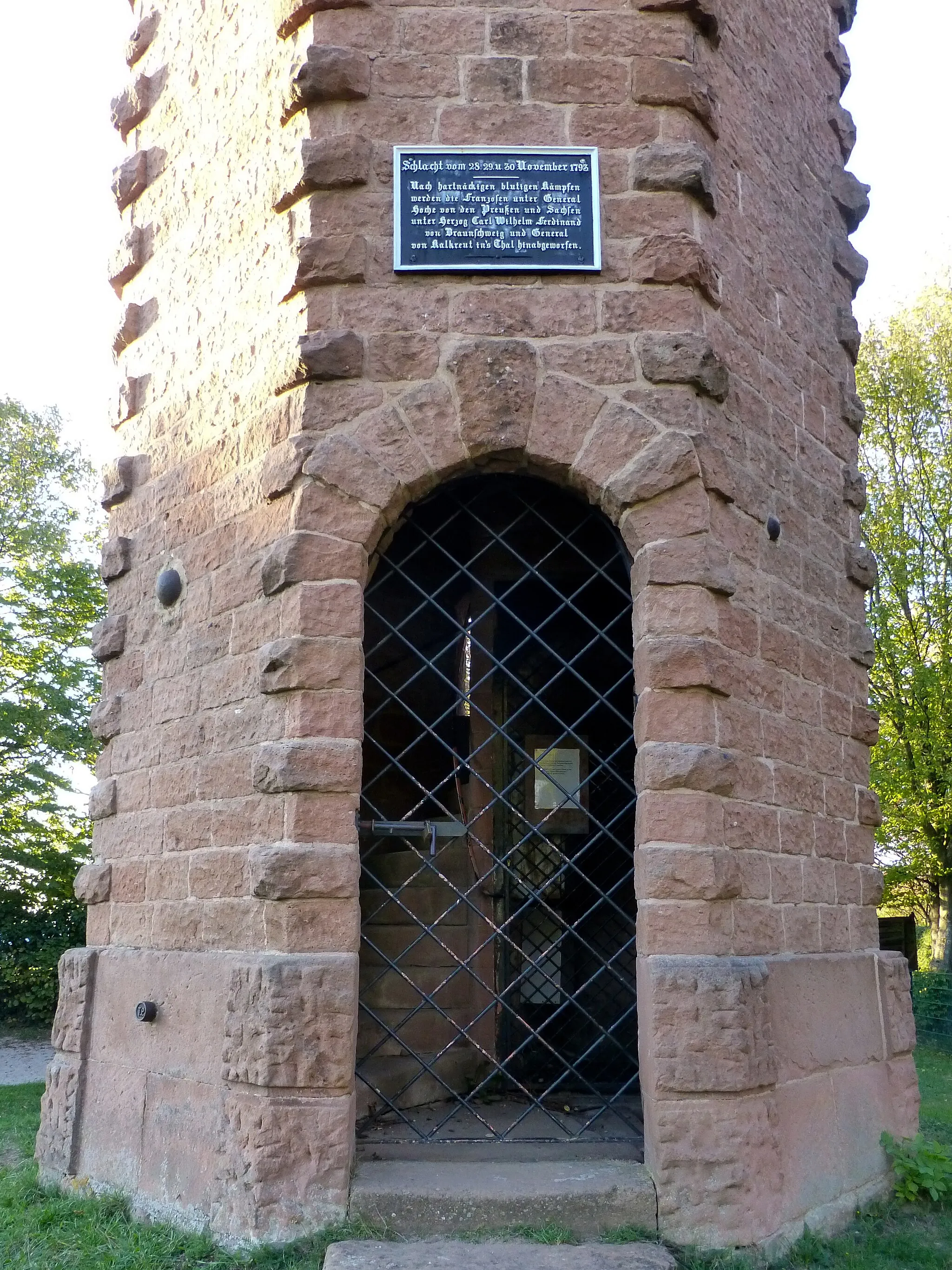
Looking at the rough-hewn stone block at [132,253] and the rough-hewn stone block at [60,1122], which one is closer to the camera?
the rough-hewn stone block at [60,1122]

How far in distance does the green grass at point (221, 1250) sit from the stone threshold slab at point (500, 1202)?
0.04 metres

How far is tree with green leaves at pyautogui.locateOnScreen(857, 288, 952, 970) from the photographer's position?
16406 mm

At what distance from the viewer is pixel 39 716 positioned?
15.2 meters

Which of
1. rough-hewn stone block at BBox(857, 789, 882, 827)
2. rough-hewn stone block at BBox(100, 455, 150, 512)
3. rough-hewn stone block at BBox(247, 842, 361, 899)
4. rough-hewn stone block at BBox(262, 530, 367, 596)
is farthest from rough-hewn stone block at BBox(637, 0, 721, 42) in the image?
rough-hewn stone block at BBox(247, 842, 361, 899)

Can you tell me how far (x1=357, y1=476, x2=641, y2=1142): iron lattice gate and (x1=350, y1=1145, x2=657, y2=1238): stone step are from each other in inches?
46.6

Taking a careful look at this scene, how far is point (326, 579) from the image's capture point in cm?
433

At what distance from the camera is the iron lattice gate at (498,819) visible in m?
5.50

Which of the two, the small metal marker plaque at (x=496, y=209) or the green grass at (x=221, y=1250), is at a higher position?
the small metal marker plaque at (x=496, y=209)

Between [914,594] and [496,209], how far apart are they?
14.3 m

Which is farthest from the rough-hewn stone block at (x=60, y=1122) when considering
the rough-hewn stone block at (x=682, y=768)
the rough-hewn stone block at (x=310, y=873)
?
the rough-hewn stone block at (x=682, y=768)

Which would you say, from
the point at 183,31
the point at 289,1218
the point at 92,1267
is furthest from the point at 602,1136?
the point at 183,31

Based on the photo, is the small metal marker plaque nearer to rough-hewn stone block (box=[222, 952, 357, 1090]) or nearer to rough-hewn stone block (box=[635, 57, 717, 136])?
rough-hewn stone block (box=[635, 57, 717, 136])

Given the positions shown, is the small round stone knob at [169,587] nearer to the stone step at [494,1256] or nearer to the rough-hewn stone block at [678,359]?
the rough-hewn stone block at [678,359]

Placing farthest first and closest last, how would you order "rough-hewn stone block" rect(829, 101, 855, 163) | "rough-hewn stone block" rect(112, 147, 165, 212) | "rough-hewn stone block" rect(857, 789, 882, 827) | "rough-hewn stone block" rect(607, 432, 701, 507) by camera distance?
"rough-hewn stone block" rect(829, 101, 855, 163), "rough-hewn stone block" rect(112, 147, 165, 212), "rough-hewn stone block" rect(857, 789, 882, 827), "rough-hewn stone block" rect(607, 432, 701, 507)
